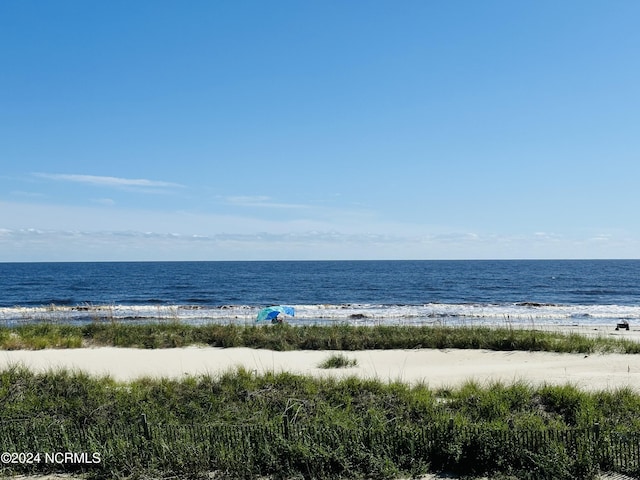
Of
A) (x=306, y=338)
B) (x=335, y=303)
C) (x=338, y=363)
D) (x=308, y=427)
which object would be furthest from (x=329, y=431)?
(x=335, y=303)

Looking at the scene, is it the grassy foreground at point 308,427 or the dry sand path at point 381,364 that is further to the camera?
the dry sand path at point 381,364

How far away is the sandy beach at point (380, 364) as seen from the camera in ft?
41.8

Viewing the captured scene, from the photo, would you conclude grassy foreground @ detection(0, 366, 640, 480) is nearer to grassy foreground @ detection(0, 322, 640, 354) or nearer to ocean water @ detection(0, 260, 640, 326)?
grassy foreground @ detection(0, 322, 640, 354)

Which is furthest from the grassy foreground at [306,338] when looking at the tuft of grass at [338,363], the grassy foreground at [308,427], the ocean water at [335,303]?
the grassy foreground at [308,427]

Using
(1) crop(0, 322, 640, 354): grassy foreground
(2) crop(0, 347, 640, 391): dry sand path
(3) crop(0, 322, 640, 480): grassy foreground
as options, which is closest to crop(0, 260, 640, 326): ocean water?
(1) crop(0, 322, 640, 354): grassy foreground

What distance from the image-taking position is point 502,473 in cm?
728

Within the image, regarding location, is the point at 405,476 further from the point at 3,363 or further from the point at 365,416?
the point at 3,363

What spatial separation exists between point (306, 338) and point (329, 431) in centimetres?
1110

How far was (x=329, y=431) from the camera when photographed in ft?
26.1

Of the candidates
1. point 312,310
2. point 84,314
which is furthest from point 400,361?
point 84,314

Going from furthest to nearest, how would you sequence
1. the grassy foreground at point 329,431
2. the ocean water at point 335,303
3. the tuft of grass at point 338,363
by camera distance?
1. the ocean water at point 335,303
2. the tuft of grass at point 338,363
3. the grassy foreground at point 329,431

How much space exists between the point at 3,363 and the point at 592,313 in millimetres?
36831

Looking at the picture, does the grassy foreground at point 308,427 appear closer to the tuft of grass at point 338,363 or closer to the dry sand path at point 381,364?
the dry sand path at point 381,364

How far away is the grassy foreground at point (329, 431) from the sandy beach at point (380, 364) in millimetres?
2190
